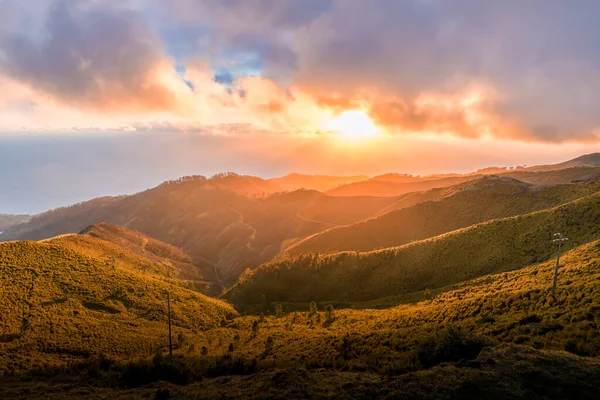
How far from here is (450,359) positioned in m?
22.2

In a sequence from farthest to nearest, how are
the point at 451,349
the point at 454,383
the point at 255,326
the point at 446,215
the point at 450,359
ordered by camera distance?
1. the point at 446,215
2. the point at 255,326
3. the point at 451,349
4. the point at 450,359
5. the point at 454,383

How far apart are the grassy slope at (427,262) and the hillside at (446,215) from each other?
29065mm

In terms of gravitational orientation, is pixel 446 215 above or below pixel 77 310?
above

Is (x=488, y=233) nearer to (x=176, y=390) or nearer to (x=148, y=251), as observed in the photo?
(x=176, y=390)

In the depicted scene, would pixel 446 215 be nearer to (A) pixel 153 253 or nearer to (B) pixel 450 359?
(B) pixel 450 359

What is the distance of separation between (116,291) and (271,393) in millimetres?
51780

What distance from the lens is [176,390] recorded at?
75.2ft

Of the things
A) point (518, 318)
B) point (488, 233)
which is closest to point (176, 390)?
point (518, 318)

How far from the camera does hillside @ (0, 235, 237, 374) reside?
39.9 m

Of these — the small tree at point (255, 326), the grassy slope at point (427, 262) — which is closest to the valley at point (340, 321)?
the grassy slope at point (427, 262)

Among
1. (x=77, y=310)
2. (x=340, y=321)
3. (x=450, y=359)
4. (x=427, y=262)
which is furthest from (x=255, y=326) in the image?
(x=450, y=359)

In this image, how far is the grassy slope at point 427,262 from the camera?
53.2 metres

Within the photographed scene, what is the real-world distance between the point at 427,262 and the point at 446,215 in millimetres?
52268

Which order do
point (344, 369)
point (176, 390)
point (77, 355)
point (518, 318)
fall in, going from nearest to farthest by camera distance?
point (176, 390) → point (344, 369) → point (518, 318) → point (77, 355)
